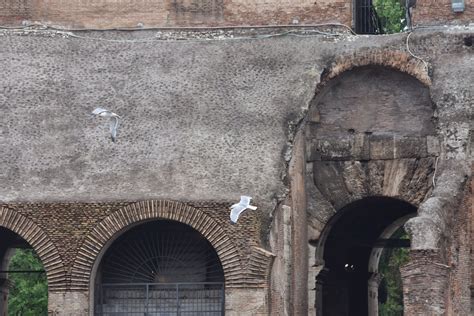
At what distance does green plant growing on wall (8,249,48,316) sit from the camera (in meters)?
33.8

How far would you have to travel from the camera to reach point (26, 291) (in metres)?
33.7

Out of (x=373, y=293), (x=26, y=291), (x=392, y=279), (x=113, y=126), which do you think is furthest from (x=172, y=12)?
(x=392, y=279)

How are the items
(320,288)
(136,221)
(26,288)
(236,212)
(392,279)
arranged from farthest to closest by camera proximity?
(392,279), (26,288), (320,288), (136,221), (236,212)

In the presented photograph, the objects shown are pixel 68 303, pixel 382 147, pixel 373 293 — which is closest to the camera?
pixel 68 303

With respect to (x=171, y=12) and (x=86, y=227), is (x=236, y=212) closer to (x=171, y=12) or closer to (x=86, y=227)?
(x=86, y=227)

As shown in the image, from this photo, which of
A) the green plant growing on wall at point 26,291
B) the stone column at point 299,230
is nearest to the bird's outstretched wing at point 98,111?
the stone column at point 299,230

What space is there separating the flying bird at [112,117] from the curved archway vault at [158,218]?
1.38m

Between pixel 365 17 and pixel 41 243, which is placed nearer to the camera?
pixel 41 243

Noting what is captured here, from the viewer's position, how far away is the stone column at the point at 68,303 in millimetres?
21719

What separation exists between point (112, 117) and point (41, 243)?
228 cm

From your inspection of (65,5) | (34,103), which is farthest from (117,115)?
(65,5)

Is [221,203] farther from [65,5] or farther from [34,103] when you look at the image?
[65,5]

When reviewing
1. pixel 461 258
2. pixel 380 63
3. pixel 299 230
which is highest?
pixel 380 63

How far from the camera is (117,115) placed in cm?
2311
